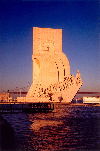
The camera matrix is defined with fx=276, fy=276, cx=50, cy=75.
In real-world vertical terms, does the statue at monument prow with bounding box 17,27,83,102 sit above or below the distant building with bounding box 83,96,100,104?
above

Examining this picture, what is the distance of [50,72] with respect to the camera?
159ft

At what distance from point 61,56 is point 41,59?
3.71 m

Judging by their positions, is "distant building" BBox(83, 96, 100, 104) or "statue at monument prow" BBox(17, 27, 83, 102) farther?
"distant building" BBox(83, 96, 100, 104)

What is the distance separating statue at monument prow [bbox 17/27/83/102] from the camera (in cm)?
4481

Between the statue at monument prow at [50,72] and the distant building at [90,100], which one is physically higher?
the statue at monument prow at [50,72]

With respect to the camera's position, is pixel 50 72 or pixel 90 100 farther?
pixel 90 100

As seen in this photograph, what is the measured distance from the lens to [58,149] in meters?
10.6

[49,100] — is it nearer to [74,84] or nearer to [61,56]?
[74,84]

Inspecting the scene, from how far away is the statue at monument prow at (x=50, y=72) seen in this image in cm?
4481

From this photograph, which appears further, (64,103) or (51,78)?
(51,78)

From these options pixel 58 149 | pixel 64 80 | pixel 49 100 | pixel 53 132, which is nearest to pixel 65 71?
pixel 64 80

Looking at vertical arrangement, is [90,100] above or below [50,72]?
below

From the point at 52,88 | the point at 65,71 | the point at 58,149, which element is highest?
the point at 65,71

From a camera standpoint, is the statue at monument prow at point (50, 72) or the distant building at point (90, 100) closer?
the statue at monument prow at point (50, 72)
